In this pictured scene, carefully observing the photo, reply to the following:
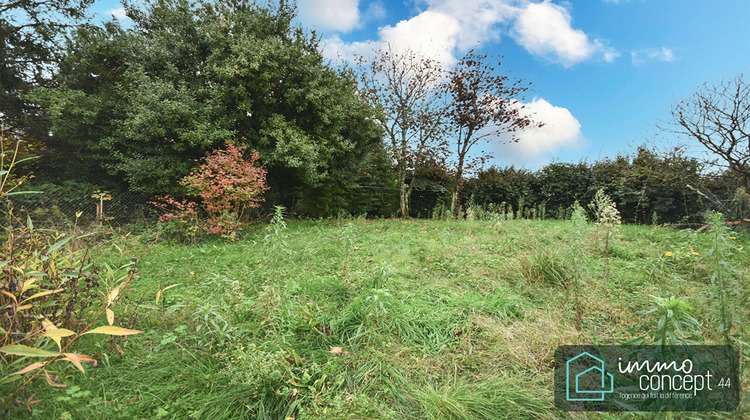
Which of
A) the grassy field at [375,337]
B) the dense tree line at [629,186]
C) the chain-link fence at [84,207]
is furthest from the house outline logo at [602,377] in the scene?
the chain-link fence at [84,207]

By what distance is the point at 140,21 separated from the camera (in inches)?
389

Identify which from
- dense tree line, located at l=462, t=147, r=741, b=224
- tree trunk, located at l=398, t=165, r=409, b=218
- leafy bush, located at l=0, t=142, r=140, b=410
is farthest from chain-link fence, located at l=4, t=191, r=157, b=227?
dense tree line, located at l=462, t=147, r=741, b=224

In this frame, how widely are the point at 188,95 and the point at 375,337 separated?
362 inches

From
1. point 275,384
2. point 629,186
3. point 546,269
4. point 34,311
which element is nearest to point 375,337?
point 275,384

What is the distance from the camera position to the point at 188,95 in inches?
334

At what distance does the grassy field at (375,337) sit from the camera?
167 centimetres

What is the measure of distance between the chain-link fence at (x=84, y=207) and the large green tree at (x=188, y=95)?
2.20ft

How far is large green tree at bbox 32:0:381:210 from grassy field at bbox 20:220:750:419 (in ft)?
19.0

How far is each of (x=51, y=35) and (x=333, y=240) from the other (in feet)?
39.6

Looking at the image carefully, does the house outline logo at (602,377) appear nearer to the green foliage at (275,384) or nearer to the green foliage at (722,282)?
the green foliage at (722,282)

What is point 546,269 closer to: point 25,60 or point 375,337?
point 375,337

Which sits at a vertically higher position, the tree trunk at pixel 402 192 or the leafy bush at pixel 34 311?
the tree trunk at pixel 402 192

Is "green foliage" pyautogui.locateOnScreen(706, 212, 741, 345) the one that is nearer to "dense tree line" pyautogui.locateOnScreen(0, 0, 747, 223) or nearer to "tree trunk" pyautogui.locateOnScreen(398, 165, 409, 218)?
"dense tree line" pyautogui.locateOnScreen(0, 0, 747, 223)

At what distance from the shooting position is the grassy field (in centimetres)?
167
